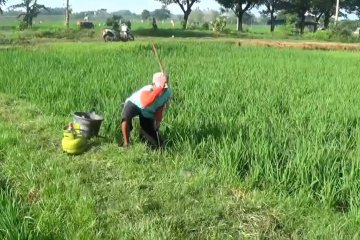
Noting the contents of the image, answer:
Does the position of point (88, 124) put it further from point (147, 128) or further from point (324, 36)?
point (324, 36)

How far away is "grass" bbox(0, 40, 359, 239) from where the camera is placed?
2.94 meters

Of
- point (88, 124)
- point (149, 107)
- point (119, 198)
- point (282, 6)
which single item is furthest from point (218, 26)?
point (119, 198)

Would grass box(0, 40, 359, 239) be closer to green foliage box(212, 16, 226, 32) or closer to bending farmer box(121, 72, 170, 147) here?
bending farmer box(121, 72, 170, 147)

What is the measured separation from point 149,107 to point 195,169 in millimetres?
757

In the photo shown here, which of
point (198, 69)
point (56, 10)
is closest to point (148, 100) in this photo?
point (198, 69)

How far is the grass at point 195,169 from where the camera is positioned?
294 cm

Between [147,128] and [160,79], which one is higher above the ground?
[160,79]

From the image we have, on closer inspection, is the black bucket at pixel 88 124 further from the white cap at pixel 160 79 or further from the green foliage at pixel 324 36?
the green foliage at pixel 324 36

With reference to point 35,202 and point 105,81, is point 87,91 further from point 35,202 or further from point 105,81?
point 35,202

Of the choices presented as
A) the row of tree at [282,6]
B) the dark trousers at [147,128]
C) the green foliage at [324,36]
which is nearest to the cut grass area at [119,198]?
the dark trousers at [147,128]

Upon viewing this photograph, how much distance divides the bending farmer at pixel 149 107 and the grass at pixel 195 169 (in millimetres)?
163

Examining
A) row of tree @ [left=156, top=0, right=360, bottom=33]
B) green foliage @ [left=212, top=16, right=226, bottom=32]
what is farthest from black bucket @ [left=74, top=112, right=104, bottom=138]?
row of tree @ [left=156, top=0, right=360, bottom=33]

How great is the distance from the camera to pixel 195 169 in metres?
3.83

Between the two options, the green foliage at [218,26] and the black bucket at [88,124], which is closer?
the black bucket at [88,124]
